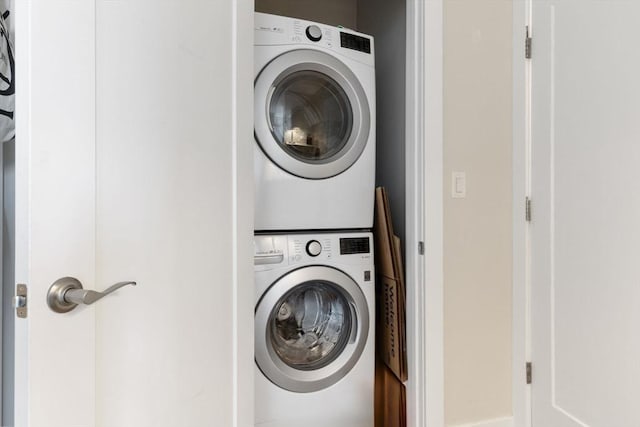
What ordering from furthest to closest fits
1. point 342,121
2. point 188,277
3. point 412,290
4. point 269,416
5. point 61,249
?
point 342,121 < point 412,290 < point 269,416 < point 188,277 < point 61,249

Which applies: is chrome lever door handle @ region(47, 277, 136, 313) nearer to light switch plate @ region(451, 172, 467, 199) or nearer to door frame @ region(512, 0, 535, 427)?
light switch plate @ region(451, 172, 467, 199)

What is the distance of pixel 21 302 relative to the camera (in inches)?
28.1

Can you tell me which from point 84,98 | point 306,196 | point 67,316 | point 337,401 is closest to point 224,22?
point 84,98

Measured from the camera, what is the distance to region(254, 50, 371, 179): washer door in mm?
1406

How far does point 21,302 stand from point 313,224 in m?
0.97

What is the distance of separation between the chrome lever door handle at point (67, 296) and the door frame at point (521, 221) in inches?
59.8

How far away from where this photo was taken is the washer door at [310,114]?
141 centimetres

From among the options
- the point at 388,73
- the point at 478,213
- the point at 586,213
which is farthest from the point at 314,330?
the point at 388,73

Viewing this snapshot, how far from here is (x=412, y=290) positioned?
1485 millimetres

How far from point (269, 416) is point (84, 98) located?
1.23m

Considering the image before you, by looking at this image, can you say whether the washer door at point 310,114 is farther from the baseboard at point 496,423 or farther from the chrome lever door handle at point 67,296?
the baseboard at point 496,423

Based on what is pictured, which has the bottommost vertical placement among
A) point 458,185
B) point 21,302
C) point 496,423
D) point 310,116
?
point 496,423

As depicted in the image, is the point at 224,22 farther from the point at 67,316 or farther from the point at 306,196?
the point at 67,316

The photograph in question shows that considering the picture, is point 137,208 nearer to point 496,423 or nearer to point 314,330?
point 314,330
